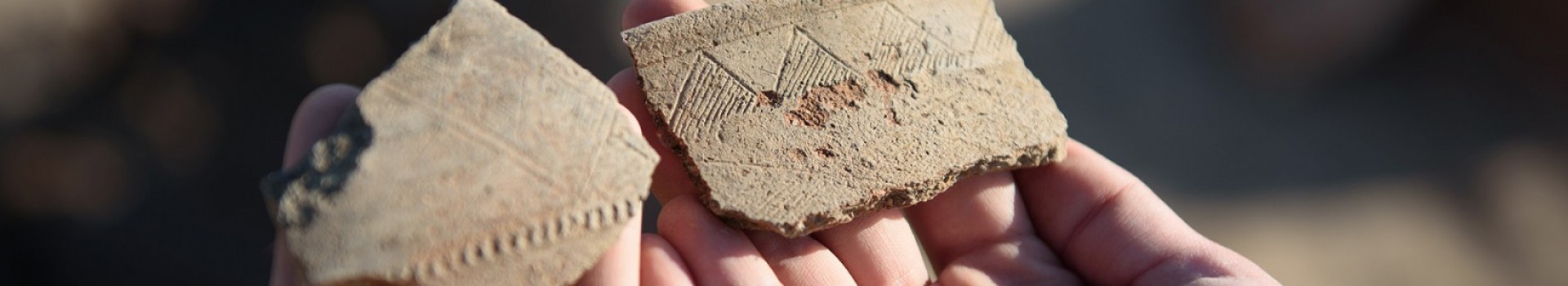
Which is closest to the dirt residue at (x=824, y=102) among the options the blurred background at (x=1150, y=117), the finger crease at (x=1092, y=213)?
the finger crease at (x=1092, y=213)

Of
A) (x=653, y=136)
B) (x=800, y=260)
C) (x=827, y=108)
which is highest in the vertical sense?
(x=827, y=108)

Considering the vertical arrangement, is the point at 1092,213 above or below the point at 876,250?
above

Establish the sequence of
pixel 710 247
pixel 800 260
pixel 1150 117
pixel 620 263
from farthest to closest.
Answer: pixel 1150 117 → pixel 800 260 → pixel 710 247 → pixel 620 263

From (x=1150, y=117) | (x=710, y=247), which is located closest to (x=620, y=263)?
(x=710, y=247)

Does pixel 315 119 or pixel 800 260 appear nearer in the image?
pixel 315 119

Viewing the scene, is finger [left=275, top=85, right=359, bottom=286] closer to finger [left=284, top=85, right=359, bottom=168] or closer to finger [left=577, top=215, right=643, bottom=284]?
finger [left=284, top=85, right=359, bottom=168]

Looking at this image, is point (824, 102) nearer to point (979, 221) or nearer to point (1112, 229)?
point (979, 221)

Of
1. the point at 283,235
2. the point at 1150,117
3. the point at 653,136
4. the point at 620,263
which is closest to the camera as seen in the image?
the point at 283,235
